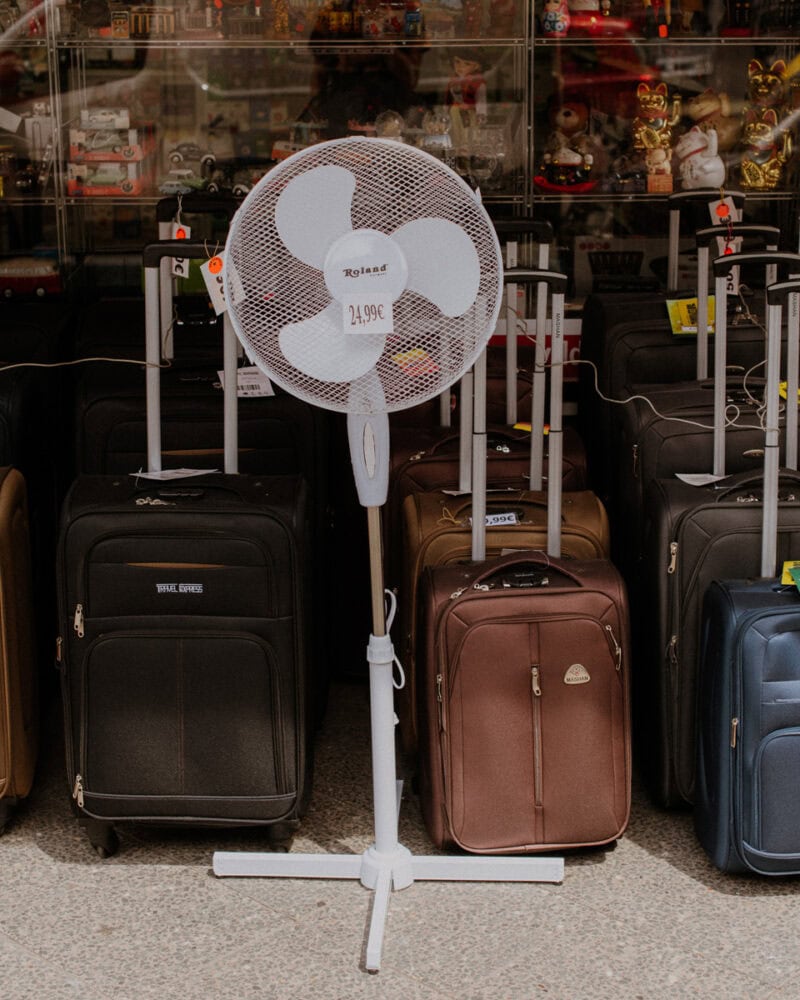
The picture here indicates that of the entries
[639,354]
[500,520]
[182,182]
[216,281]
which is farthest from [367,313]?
[182,182]

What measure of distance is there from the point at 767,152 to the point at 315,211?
2817mm

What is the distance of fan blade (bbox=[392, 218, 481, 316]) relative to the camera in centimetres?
253

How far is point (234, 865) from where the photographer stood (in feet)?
9.68

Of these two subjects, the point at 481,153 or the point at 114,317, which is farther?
the point at 481,153

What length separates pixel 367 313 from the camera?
251 cm

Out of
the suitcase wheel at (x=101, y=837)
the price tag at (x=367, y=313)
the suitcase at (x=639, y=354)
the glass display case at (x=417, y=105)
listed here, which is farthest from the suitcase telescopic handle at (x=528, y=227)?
the suitcase wheel at (x=101, y=837)

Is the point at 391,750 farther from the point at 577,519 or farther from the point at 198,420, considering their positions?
the point at 198,420

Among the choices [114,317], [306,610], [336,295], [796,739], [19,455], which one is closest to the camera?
[336,295]

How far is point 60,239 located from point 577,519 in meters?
2.39

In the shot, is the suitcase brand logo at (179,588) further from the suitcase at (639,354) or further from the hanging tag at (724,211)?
the hanging tag at (724,211)

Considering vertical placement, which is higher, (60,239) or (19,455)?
(60,239)

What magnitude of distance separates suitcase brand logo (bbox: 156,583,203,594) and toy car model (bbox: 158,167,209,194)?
2.27 meters

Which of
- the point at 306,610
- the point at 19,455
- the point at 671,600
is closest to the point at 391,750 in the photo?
the point at 306,610

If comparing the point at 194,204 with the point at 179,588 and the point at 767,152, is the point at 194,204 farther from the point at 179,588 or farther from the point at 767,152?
the point at 767,152
